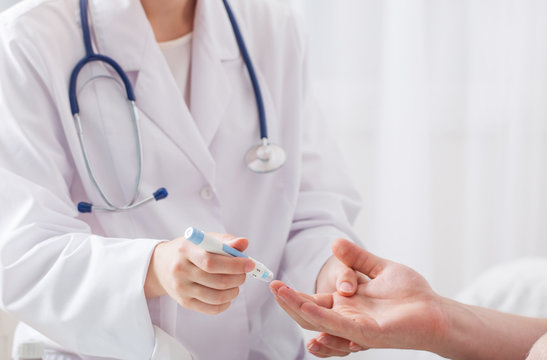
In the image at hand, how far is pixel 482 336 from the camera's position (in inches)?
40.8

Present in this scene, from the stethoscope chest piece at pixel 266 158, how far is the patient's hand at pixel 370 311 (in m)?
0.23

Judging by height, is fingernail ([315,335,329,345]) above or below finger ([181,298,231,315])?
below

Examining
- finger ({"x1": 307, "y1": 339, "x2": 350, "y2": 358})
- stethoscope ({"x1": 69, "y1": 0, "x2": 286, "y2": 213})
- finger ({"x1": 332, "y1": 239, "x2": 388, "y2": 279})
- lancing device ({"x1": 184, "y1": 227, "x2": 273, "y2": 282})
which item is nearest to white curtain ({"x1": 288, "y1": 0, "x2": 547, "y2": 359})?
stethoscope ({"x1": 69, "y1": 0, "x2": 286, "y2": 213})

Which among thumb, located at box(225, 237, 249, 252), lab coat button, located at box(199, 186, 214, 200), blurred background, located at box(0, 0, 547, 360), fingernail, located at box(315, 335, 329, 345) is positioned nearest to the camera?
thumb, located at box(225, 237, 249, 252)

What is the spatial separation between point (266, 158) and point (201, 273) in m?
0.40

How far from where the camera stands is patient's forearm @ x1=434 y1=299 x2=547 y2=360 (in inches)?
40.0

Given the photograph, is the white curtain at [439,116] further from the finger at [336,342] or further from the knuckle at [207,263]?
the knuckle at [207,263]

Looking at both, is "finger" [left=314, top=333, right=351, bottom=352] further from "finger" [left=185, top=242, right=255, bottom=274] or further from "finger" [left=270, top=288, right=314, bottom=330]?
"finger" [left=185, top=242, right=255, bottom=274]

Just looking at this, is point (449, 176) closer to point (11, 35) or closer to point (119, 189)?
point (119, 189)

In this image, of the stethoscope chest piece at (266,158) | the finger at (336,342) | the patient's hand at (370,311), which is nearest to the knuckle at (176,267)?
the patient's hand at (370,311)

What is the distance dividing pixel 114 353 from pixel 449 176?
58.8 inches

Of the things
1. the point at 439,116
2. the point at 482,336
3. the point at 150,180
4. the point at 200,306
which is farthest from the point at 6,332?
→ the point at 439,116

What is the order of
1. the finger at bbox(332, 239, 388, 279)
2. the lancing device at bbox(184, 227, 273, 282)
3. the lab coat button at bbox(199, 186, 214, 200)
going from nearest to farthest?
the lancing device at bbox(184, 227, 273, 282) → the finger at bbox(332, 239, 388, 279) → the lab coat button at bbox(199, 186, 214, 200)

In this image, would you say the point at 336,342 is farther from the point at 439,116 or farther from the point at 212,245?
the point at 439,116
